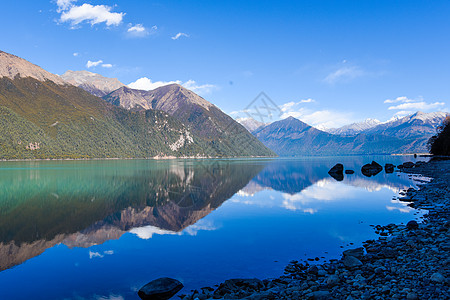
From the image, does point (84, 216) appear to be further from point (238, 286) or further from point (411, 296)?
point (411, 296)

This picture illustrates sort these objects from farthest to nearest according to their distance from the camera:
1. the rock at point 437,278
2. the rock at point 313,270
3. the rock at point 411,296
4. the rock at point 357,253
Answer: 1. the rock at point 357,253
2. the rock at point 313,270
3. the rock at point 437,278
4. the rock at point 411,296

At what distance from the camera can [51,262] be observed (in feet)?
63.9

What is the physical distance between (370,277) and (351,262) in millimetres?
2800

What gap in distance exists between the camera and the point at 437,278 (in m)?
12.0

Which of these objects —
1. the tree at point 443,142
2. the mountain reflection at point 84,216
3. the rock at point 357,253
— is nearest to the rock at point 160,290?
the mountain reflection at point 84,216

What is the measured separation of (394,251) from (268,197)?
109 ft

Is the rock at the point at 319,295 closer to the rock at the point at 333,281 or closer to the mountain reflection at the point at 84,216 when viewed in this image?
the rock at the point at 333,281

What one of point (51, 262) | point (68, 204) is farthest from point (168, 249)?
point (68, 204)

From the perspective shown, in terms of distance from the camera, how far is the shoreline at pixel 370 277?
11.8m

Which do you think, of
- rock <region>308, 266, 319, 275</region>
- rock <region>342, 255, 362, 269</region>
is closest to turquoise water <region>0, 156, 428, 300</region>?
rock <region>308, 266, 319, 275</region>

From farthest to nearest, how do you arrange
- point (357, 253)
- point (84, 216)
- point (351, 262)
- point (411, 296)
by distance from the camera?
point (84, 216), point (357, 253), point (351, 262), point (411, 296)

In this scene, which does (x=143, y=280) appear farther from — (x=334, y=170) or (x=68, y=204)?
(x=334, y=170)

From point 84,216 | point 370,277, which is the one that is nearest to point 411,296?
point 370,277

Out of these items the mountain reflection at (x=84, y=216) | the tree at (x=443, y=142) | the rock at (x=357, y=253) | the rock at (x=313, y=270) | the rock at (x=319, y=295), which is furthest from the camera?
the tree at (x=443, y=142)
